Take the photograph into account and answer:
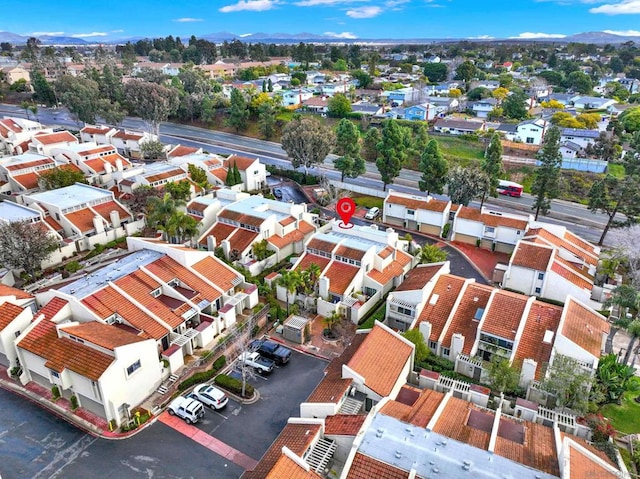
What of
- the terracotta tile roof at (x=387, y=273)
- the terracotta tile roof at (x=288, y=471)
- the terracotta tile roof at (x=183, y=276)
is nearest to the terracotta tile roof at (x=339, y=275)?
the terracotta tile roof at (x=387, y=273)

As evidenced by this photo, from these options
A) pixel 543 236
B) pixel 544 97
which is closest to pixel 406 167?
pixel 543 236

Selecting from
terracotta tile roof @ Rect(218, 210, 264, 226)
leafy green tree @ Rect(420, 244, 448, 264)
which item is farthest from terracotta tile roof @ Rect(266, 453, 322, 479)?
terracotta tile roof @ Rect(218, 210, 264, 226)

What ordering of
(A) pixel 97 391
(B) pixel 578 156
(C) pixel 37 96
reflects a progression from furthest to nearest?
(C) pixel 37 96 < (B) pixel 578 156 < (A) pixel 97 391

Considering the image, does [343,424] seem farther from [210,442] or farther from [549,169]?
[549,169]

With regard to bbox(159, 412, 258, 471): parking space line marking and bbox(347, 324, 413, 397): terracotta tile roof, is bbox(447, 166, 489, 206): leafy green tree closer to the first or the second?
bbox(347, 324, 413, 397): terracotta tile roof

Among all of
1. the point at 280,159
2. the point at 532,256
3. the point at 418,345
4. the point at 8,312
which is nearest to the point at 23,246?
the point at 8,312

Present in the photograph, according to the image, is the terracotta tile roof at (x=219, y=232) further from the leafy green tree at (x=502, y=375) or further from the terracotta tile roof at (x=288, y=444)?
the leafy green tree at (x=502, y=375)

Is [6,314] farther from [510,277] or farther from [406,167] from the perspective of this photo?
[406,167]
